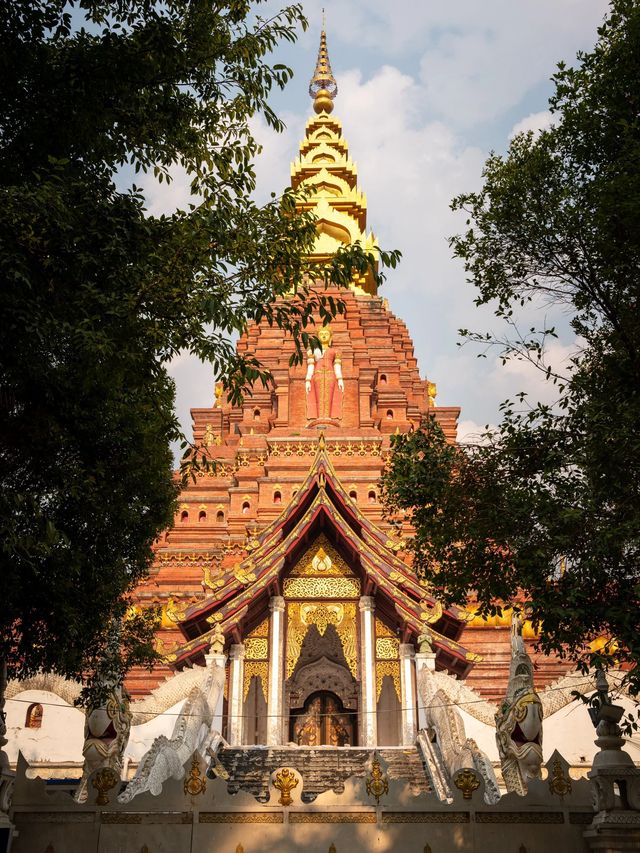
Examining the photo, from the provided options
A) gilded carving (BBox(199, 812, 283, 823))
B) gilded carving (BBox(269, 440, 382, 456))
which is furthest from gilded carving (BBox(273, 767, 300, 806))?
gilded carving (BBox(269, 440, 382, 456))

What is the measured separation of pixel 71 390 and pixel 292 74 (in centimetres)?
415

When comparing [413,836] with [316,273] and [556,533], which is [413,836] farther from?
[316,273]

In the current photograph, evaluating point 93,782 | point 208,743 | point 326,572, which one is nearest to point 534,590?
point 93,782

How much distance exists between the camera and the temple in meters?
8.78

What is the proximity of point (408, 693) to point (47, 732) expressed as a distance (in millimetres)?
7198

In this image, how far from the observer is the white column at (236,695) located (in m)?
17.5

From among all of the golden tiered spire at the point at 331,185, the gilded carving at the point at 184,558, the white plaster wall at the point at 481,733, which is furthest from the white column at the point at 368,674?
the golden tiered spire at the point at 331,185

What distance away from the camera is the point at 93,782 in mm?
8688

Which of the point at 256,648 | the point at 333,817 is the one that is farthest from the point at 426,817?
the point at 256,648

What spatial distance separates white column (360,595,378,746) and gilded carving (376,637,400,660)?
20 centimetres

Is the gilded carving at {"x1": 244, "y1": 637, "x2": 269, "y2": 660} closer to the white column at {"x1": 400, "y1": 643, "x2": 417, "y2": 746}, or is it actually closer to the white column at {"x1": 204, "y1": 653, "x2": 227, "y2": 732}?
the white column at {"x1": 204, "y1": 653, "x2": 227, "y2": 732}

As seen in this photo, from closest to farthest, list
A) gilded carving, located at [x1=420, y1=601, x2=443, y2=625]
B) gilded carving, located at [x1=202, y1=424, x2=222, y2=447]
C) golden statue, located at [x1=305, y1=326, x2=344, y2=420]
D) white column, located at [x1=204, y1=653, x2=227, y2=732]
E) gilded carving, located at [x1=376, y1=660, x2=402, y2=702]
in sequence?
white column, located at [x1=204, y1=653, x2=227, y2=732]
gilded carving, located at [x1=420, y1=601, x2=443, y2=625]
gilded carving, located at [x1=376, y1=660, x2=402, y2=702]
golden statue, located at [x1=305, y1=326, x2=344, y2=420]
gilded carving, located at [x1=202, y1=424, x2=222, y2=447]

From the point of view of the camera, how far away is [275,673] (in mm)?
18375

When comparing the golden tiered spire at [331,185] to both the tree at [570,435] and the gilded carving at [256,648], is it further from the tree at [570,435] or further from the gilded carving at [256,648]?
the tree at [570,435]
